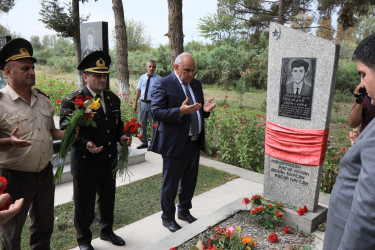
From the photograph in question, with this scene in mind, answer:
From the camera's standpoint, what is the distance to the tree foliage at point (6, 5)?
62.0ft

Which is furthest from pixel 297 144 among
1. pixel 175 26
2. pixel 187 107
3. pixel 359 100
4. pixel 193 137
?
pixel 175 26

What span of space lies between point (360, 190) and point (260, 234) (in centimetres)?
204

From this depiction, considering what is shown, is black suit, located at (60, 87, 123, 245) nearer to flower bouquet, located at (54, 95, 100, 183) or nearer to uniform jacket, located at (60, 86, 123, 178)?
uniform jacket, located at (60, 86, 123, 178)

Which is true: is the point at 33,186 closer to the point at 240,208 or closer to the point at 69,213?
the point at 69,213

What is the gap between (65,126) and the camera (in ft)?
9.19

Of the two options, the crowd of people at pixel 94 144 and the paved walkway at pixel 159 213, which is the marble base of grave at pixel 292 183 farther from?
the crowd of people at pixel 94 144

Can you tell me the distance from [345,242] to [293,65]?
2.41m

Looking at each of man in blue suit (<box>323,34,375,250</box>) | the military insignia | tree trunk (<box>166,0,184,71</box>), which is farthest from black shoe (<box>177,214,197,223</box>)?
tree trunk (<box>166,0,184,71</box>)

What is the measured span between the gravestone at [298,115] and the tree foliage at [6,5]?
20993mm

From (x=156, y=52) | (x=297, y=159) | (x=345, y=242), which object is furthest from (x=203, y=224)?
(x=156, y=52)

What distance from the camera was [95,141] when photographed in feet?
9.55

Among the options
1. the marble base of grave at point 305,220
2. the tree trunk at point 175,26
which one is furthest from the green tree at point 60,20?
the marble base of grave at point 305,220

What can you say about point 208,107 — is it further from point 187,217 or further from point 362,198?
point 362,198

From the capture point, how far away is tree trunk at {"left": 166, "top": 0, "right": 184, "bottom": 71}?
695 cm
